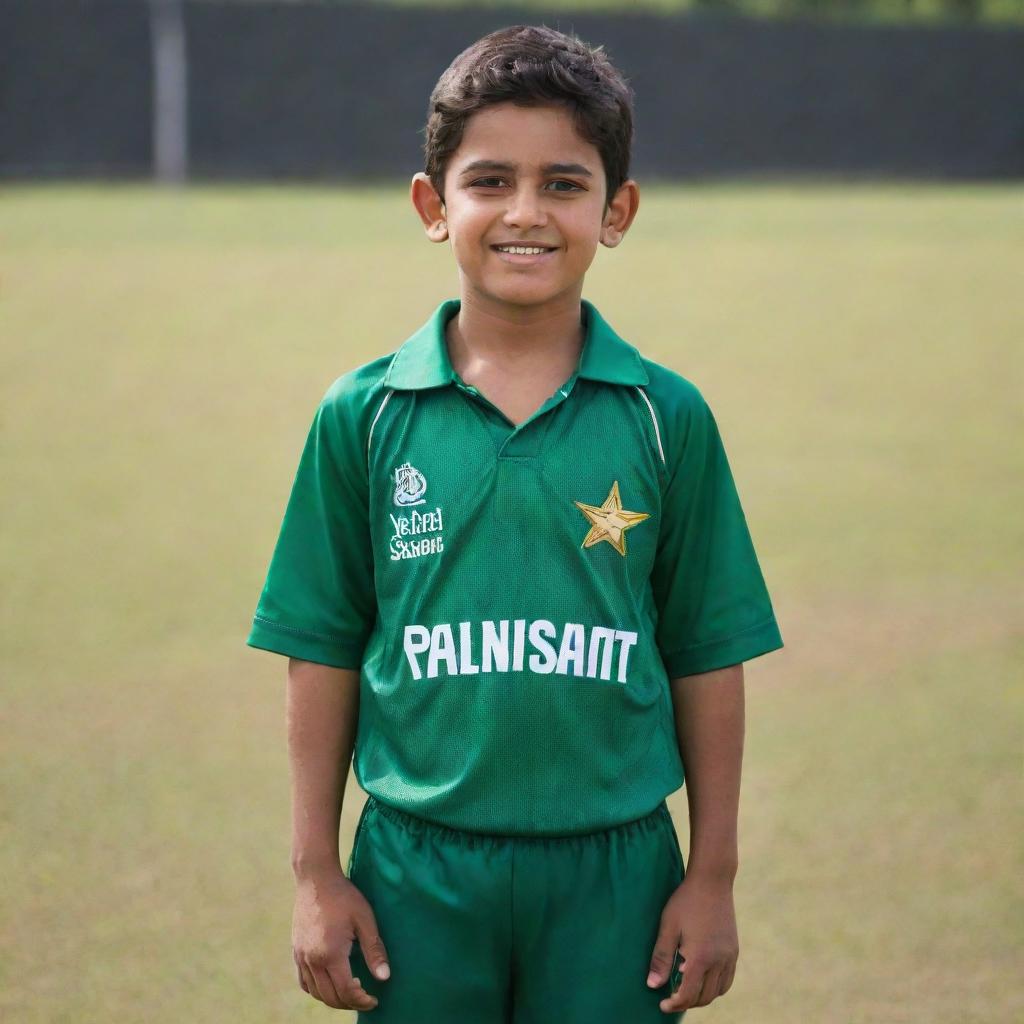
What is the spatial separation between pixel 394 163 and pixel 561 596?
52.0ft

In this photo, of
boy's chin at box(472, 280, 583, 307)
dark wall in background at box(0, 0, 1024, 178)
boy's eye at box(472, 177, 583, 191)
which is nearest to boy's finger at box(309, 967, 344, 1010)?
boy's chin at box(472, 280, 583, 307)

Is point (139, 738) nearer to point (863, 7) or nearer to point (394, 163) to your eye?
point (394, 163)

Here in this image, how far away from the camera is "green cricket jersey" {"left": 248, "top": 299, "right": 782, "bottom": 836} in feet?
5.38

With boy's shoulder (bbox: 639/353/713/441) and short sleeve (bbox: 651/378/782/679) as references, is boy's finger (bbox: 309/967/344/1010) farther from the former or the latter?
boy's shoulder (bbox: 639/353/713/441)

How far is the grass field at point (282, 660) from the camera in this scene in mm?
2688

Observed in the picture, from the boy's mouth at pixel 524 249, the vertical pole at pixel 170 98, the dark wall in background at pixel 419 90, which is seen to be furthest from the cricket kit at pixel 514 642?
the vertical pole at pixel 170 98

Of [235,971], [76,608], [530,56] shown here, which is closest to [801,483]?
[76,608]

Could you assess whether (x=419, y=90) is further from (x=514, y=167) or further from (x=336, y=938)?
(x=336, y=938)

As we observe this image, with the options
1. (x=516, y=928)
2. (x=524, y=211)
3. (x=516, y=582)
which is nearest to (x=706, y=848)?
(x=516, y=928)

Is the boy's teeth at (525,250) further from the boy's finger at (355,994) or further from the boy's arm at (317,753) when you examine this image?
the boy's finger at (355,994)

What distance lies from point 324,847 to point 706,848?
1.31 feet

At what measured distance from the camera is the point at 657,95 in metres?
17.7

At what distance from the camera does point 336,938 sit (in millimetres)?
1666

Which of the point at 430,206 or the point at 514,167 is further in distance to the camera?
the point at 430,206
